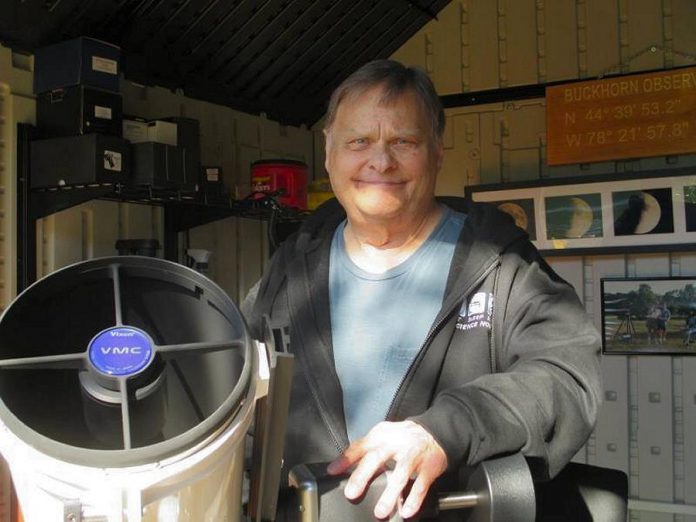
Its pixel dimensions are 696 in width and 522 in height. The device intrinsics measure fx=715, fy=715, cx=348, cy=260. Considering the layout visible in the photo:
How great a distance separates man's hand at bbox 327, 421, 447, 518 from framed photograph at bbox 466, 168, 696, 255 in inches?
108

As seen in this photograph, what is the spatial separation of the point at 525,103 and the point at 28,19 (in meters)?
2.28

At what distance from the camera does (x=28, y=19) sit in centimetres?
213

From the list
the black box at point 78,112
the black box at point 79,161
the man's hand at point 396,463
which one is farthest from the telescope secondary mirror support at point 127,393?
the black box at point 78,112

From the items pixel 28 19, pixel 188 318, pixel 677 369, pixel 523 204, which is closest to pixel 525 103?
pixel 523 204

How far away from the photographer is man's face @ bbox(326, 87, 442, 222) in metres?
1.40

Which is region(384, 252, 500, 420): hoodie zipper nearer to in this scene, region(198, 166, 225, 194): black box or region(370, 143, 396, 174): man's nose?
region(370, 143, 396, 174): man's nose

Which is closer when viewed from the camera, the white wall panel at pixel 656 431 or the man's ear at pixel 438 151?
the man's ear at pixel 438 151

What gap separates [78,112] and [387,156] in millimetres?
1184

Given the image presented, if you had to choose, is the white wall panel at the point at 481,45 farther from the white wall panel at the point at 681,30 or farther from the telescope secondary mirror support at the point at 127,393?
A: the telescope secondary mirror support at the point at 127,393

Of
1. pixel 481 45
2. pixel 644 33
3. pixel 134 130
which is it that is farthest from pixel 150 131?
pixel 644 33

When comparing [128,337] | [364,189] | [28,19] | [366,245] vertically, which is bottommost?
[128,337]

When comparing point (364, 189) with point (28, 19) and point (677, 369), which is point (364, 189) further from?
point (677, 369)

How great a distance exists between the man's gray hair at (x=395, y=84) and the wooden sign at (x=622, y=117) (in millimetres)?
2098

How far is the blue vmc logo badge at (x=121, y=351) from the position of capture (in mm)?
751
